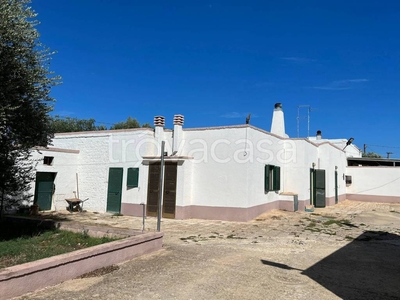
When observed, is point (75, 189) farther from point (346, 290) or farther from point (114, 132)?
point (346, 290)

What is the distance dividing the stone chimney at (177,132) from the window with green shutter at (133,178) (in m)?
1.88

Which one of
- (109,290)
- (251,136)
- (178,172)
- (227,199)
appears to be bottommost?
(109,290)

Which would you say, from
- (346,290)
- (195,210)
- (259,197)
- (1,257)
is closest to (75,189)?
(195,210)

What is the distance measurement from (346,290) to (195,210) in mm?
8067

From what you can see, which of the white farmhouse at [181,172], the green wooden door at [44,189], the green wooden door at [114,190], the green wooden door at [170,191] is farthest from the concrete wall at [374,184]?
the green wooden door at [44,189]

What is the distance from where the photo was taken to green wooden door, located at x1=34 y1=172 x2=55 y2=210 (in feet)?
42.6

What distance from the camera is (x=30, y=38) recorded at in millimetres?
5816

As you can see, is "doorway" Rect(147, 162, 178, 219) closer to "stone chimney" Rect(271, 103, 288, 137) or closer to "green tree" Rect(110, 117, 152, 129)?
"stone chimney" Rect(271, 103, 288, 137)

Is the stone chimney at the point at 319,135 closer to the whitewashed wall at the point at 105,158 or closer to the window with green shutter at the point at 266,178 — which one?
the window with green shutter at the point at 266,178

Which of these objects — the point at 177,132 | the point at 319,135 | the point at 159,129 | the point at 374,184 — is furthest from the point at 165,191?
the point at 319,135

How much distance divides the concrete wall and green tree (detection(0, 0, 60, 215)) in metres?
21.4

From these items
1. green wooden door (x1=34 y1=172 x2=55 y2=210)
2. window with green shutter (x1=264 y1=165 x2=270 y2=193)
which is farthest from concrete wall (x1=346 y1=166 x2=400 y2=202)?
green wooden door (x1=34 y1=172 x2=55 y2=210)

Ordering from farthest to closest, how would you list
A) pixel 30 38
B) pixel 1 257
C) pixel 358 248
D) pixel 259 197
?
pixel 259 197
pixel 358 248
pixel 30 38
pixel 1 257

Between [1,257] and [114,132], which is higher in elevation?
[114,132]
